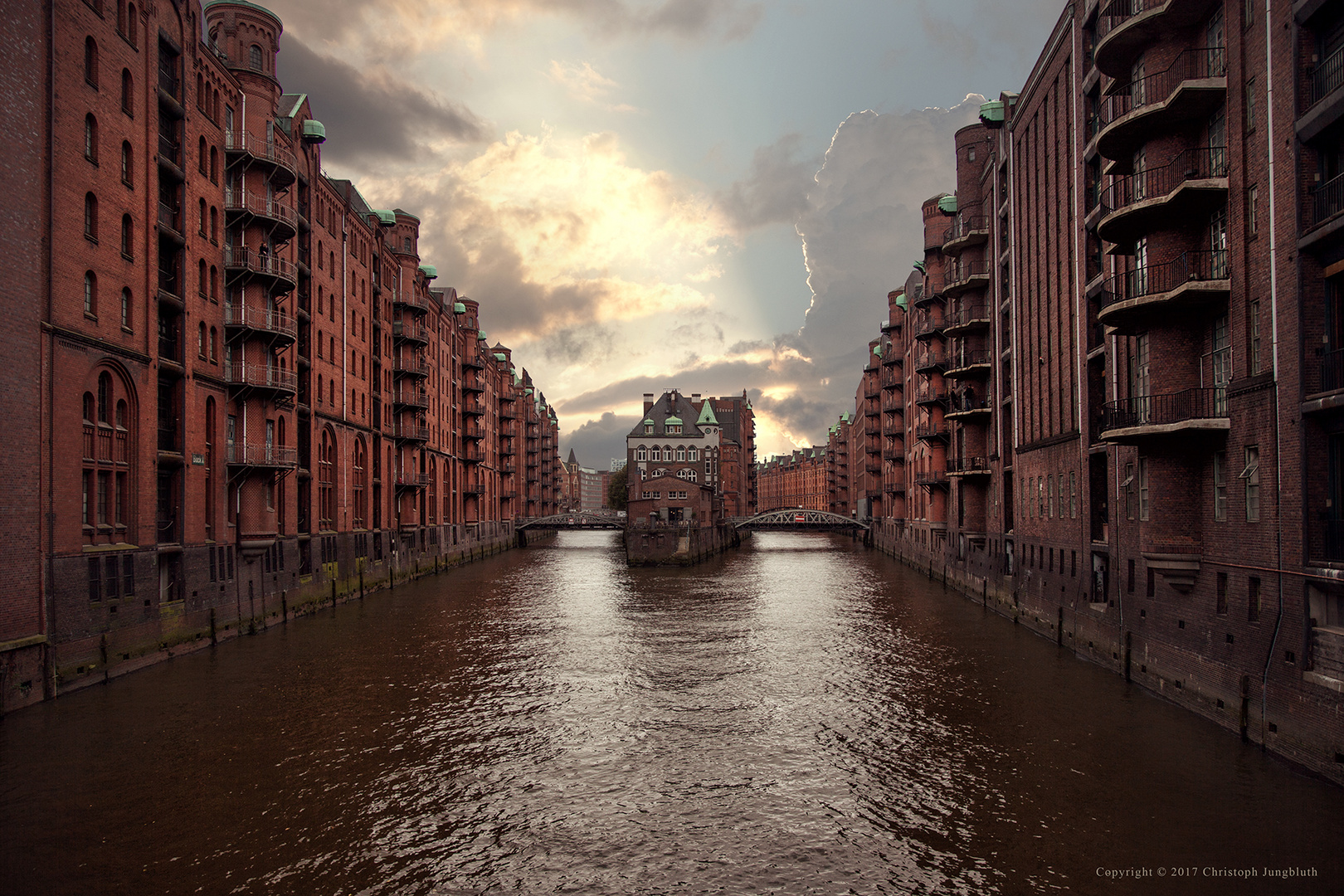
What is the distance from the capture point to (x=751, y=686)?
25953 mm

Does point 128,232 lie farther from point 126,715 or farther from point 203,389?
point 126,715

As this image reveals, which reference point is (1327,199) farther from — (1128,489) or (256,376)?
(256,376)

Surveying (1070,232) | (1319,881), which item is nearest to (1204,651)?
(1319,881)

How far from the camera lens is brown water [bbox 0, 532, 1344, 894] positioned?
1320 centimetres

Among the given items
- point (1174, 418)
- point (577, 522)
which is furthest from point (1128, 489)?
point (577, 522)

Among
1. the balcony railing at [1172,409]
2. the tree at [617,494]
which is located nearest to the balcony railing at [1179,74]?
the balcony railing at [1172,409]

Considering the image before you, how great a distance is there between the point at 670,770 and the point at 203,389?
947 inches

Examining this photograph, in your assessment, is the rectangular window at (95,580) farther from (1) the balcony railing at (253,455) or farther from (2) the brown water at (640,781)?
(1) the balcony railing at (253,455)

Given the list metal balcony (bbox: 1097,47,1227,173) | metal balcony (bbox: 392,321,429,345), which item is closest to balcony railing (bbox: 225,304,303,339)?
metal balcony (bbox: 392,321,429,345)

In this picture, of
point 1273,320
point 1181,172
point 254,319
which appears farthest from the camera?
point 254,319

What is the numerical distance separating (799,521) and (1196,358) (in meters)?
134

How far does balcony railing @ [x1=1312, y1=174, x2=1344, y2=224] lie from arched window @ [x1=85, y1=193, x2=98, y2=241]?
100 feet

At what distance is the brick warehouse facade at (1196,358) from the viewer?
615 inches

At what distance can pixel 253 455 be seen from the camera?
34000mm
